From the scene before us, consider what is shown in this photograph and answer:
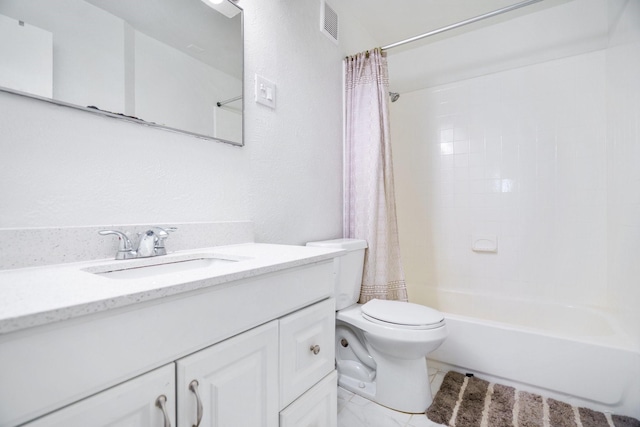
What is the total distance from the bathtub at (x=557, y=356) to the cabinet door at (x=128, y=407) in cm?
162

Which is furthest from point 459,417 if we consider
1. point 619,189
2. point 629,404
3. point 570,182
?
point 570,182

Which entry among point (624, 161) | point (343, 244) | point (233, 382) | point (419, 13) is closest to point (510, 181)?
point (624, 161)

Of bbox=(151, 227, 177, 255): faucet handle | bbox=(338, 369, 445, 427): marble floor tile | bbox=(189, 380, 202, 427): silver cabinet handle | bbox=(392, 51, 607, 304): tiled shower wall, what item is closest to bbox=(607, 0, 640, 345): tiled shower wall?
bbox=(392, 51, 607, 304): tiled shower wall

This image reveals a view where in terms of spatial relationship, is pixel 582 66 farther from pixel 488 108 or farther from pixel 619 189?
pixel 619 189

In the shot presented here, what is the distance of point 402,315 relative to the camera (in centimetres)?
147

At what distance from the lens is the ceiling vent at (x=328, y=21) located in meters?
1.82

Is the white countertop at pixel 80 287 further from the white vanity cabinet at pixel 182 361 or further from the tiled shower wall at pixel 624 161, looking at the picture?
the tiled shower wall at pixel 624 161

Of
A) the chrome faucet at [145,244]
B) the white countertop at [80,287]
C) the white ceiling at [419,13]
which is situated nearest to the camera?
the white countertop at [80,287]

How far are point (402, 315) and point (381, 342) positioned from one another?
0.17 m

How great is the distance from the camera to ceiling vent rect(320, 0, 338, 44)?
1818 millimetres

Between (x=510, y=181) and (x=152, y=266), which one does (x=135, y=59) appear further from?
(x=510, y=181)

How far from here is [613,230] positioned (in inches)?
71.2

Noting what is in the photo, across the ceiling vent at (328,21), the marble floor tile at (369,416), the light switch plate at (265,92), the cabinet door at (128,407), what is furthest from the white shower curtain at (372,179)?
the cabinet door at (128,407)

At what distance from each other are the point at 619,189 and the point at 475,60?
130 centimetres
